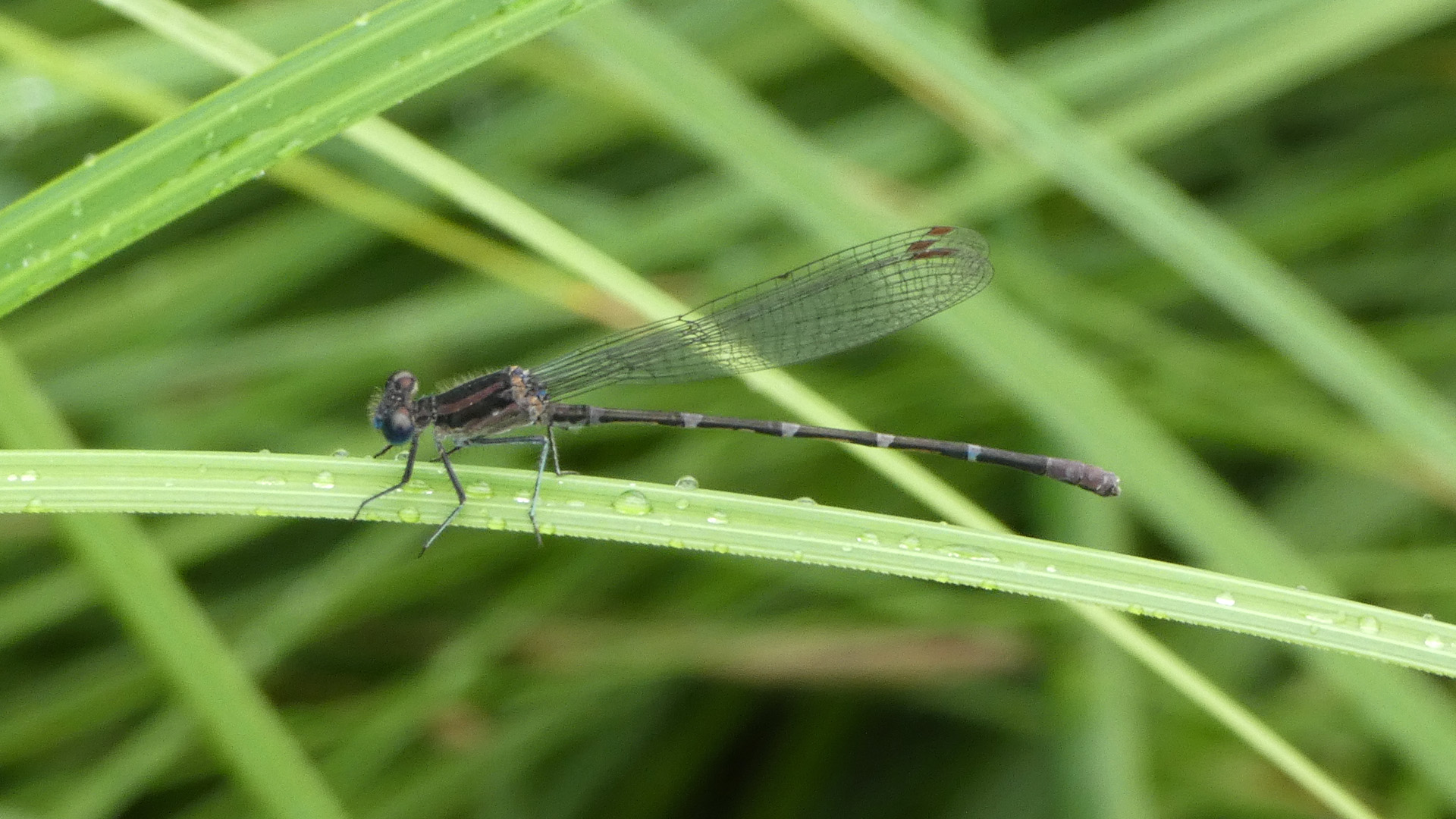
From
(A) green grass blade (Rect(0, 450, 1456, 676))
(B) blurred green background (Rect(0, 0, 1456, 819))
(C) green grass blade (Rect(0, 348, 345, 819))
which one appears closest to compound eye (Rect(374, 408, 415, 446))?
(B) blurred green background (Rect(0, 0, 1456, 819))

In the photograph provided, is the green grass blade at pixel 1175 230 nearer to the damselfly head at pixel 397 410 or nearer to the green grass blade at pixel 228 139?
the green grass blade at pixel 228 139

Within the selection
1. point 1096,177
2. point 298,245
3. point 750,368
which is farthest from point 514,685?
point 1096,177

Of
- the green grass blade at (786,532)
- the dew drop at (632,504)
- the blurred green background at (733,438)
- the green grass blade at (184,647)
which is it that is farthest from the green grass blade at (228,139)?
the blurred green background at (733,438)

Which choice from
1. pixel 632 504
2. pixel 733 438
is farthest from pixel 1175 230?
pixel 733 438

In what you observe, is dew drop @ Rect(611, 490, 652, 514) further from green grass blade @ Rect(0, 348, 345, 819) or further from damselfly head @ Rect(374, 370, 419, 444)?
damselfly head @ Rect(374, 370, 419, 444)

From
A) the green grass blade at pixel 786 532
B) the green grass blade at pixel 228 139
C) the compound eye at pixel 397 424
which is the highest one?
the compound eye at pixel 397 424

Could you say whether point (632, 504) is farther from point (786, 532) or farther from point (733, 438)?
point (733, 438)
